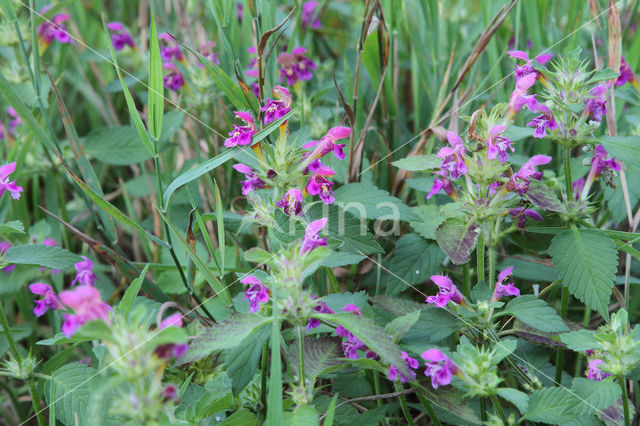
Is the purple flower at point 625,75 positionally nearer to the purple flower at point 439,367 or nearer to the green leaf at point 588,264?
the green leaf at point 588,264

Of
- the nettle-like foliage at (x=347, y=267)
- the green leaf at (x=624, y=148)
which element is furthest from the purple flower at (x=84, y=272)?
the green leaf at (x=624, y=148)

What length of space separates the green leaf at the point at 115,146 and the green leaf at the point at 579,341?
136 centimetres

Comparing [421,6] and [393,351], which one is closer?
[393,351]

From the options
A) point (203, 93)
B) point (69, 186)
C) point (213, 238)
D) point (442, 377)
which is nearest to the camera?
point (442, 377)

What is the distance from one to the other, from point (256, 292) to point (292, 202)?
186 millimetres

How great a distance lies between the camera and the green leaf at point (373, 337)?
799 millimetres

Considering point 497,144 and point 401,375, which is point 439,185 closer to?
point 497,144

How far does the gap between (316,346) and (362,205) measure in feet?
1.02

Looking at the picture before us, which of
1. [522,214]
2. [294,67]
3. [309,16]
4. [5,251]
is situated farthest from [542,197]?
[309,16]

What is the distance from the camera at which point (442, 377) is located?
931 mm

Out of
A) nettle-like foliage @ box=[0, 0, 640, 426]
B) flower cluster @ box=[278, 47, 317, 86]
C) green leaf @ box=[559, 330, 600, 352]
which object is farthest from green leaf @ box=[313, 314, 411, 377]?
flower cluster @ box=[278, 47, 317, 86]

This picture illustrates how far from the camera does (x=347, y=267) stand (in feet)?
5.15

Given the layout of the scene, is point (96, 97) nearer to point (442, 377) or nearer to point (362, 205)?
point (362, 205)

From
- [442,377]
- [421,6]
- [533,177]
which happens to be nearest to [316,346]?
[442,377]
